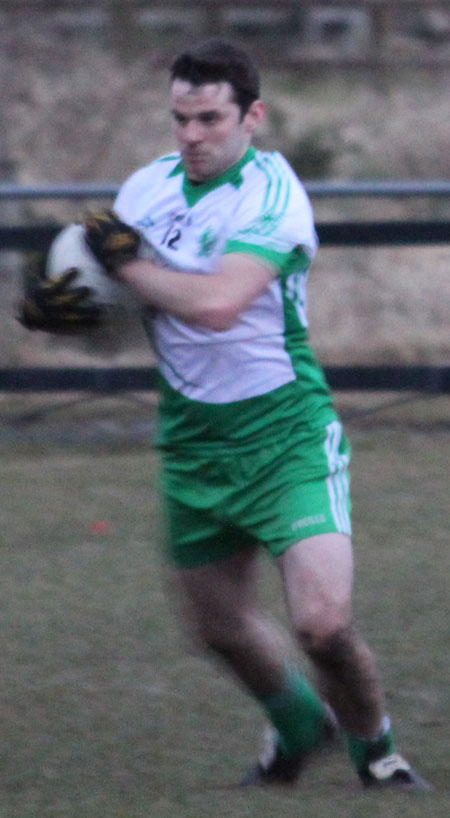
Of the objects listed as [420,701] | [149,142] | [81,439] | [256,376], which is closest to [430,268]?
[81,439]

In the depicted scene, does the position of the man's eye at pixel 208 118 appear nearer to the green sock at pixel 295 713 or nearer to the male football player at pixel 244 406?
the male football player at pixel 244 406

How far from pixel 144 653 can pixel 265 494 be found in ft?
5.51

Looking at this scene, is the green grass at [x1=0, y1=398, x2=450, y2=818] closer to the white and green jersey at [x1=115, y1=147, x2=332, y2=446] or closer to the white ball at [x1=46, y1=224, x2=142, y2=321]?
the white and green jersey at [x1=115, y1=147, x2=332, y2=446]

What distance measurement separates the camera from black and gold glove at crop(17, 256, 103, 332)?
3729 mm

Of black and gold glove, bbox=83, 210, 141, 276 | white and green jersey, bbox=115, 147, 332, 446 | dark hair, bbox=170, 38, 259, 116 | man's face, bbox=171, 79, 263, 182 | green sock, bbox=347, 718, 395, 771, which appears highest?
dark hair, bbox=170, 38, 259, 116

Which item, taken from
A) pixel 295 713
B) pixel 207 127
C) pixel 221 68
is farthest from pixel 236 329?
pixel 295 713

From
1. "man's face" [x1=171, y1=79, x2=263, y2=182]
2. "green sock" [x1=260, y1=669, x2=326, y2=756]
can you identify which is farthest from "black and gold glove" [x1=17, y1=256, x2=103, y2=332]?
"green sock" [x1=260, y1=669, x2=326, y2=756]

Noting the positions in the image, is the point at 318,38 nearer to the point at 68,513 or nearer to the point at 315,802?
the point at 68,513

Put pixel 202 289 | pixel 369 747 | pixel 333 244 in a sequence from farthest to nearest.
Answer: pixel 333 244, pixel 369 747, pixel 202 289

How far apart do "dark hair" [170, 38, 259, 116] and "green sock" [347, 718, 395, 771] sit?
1.63 m

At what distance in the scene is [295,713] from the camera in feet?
13.4

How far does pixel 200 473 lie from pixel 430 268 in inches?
186

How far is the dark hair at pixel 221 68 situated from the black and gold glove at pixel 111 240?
1.51 ft

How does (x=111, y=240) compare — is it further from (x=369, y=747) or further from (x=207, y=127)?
(x=369, y=747)
